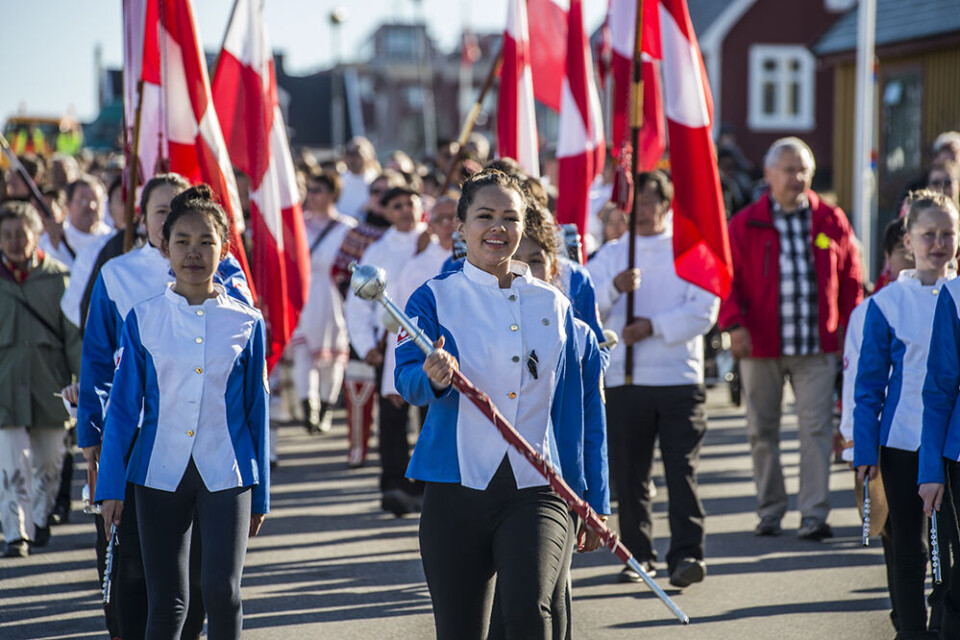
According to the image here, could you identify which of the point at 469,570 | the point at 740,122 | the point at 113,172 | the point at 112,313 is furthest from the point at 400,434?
the point at 740,122

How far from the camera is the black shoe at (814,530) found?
8.03 metres

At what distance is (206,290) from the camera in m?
4.90

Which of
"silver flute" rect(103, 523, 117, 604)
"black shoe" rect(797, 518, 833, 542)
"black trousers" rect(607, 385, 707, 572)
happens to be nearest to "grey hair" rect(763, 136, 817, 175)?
"black trousers" rect(607, 385, 707, 572)

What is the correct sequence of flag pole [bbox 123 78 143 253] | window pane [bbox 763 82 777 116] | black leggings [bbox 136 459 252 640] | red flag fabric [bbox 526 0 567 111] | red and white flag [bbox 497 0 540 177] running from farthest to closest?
window pane [bbox 763 82 777 116] → red flag fabric [bbox 526 0 567 111] → red and white flag [bbox 497 0 540 177] → flag pole [bbox 123 78 143 253] → black leggings [bbox 136 459 252 640]

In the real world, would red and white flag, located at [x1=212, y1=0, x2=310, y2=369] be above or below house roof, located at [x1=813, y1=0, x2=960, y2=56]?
below

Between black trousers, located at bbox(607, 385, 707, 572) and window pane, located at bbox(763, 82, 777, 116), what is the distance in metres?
32.3

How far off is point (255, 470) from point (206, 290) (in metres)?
0.68

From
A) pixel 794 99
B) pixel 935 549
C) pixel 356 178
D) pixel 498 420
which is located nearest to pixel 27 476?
pixel 498 420

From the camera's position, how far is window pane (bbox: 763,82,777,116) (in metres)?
38.2

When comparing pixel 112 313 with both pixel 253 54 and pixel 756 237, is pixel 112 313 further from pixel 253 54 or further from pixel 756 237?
pixel 756 237

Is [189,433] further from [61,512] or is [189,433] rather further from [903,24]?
[903,24]

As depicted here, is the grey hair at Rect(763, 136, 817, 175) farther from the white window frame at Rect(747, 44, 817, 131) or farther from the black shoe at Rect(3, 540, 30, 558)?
the white window frame at Rect(747, 44, 817, 131)

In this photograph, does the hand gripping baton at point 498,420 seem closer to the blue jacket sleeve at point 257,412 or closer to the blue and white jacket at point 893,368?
the blue jacket sleeve at point 257,412

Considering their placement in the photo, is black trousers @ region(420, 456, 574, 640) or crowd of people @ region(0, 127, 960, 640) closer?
black trousers @ region(420, 456, 574, 640)
